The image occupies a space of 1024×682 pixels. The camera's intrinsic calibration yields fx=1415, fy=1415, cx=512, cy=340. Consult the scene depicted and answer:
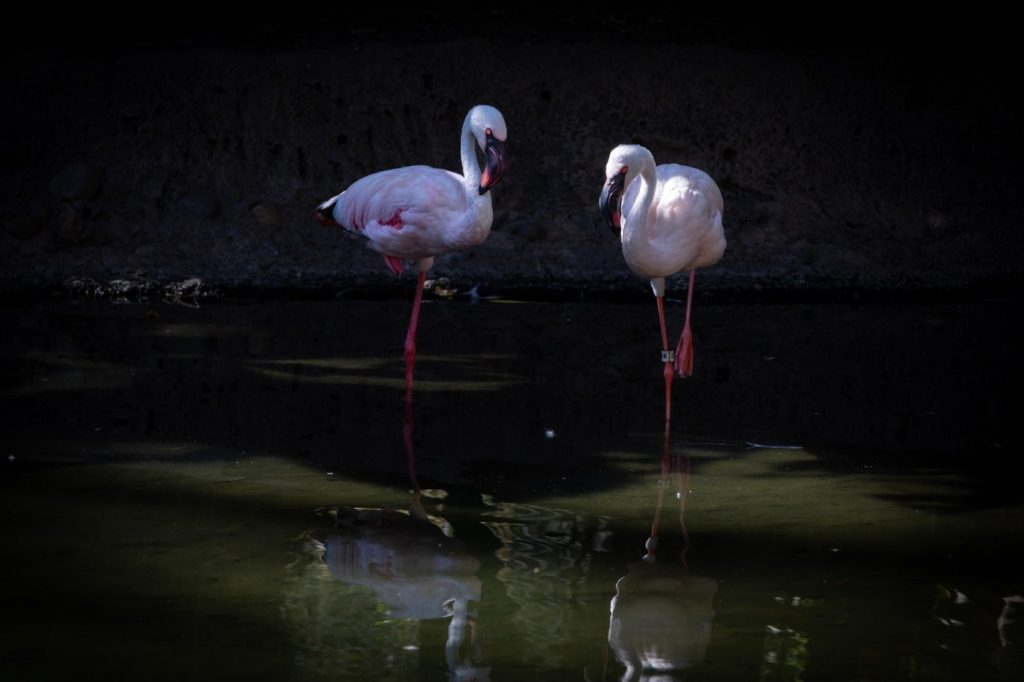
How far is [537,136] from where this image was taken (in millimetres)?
9609

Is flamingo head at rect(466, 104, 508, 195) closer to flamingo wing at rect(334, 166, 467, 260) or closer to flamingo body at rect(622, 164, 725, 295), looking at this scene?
flamingo wing at rect(334, 166, 467, 260)

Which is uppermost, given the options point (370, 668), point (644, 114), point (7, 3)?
point (7, 3)

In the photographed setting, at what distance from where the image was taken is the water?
315cm

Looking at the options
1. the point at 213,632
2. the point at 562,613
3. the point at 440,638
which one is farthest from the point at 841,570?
the point at 213,632

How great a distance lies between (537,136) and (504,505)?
5652 millimetres

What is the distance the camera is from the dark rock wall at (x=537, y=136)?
9109 mm

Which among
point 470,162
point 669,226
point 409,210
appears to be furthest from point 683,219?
point 409,210

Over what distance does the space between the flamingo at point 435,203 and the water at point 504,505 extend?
58 cm

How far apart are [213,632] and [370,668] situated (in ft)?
1.37

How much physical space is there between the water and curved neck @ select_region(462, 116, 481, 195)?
84 cm

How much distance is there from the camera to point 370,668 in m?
3.00

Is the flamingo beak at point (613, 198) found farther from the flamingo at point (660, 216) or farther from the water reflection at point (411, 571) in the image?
the water reflection at point (411, 571)

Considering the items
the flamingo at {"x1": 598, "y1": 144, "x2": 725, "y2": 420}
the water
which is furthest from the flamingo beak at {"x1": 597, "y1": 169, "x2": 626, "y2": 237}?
the water

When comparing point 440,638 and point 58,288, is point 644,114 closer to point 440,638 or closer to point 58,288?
point 58,288
